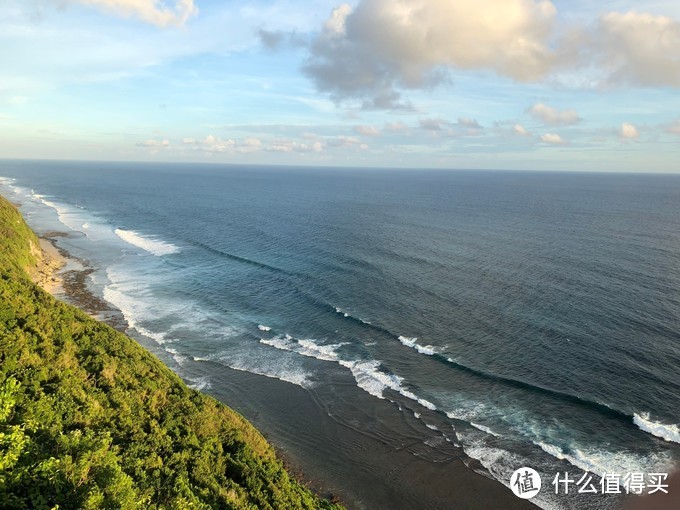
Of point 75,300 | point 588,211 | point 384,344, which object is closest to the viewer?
point 384,344

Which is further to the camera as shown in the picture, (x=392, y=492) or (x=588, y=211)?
(x=588, y=211)

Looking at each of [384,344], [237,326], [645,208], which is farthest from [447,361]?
[645,208]

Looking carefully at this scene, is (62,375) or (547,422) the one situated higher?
(62,375)

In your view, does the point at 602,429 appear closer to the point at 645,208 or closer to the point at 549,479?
the point at 549,479

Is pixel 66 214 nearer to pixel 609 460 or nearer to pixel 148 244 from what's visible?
pixel 148 244

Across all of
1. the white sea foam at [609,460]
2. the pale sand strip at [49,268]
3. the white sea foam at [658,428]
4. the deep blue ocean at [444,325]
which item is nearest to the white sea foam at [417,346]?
the deep blue ocean at [444,325]

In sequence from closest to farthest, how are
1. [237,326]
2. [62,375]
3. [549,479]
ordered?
1. [62,375]
2. [549,479]
3. [237,326]

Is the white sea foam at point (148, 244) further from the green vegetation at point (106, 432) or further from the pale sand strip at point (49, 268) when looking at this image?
the green vegetation at point (106, 432)
